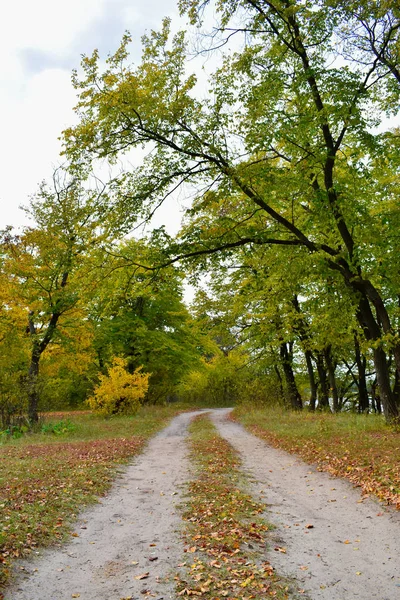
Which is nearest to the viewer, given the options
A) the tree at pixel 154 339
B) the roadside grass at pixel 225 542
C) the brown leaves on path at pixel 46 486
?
the roadside grass at pixel 225 542

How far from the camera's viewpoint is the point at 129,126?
38.4ft

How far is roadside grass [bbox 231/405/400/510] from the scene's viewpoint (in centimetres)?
754

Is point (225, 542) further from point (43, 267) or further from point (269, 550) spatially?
point (43, 267)

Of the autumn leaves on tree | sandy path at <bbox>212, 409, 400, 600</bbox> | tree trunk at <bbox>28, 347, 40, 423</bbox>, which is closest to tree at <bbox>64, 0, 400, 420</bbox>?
the autumn leaves on tree

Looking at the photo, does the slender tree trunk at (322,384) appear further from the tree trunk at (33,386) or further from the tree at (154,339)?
the tree trunk at (33,386)

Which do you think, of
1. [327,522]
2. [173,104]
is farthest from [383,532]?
[173,104]

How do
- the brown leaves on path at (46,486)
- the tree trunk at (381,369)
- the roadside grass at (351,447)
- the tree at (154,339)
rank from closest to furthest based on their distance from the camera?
the brown leaves on path at (46,486) < the roadside grass at (351,447) < the tree trunk at (381,369) < the tree at (154,339)

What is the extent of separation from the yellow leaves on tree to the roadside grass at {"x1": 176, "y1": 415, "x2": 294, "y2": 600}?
12.9 m

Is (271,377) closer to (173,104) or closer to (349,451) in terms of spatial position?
(349,451)

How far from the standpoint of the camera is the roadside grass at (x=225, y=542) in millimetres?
4219

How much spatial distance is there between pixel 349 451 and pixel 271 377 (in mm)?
18469

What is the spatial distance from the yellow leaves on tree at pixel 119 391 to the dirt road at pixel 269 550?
1292cm

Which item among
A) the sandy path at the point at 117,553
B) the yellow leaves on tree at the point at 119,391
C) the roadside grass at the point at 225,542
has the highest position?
the yellow leaves on tree at the point at 119,391

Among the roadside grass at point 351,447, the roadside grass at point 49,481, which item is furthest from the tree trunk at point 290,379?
the roadside grass at point 49,481
